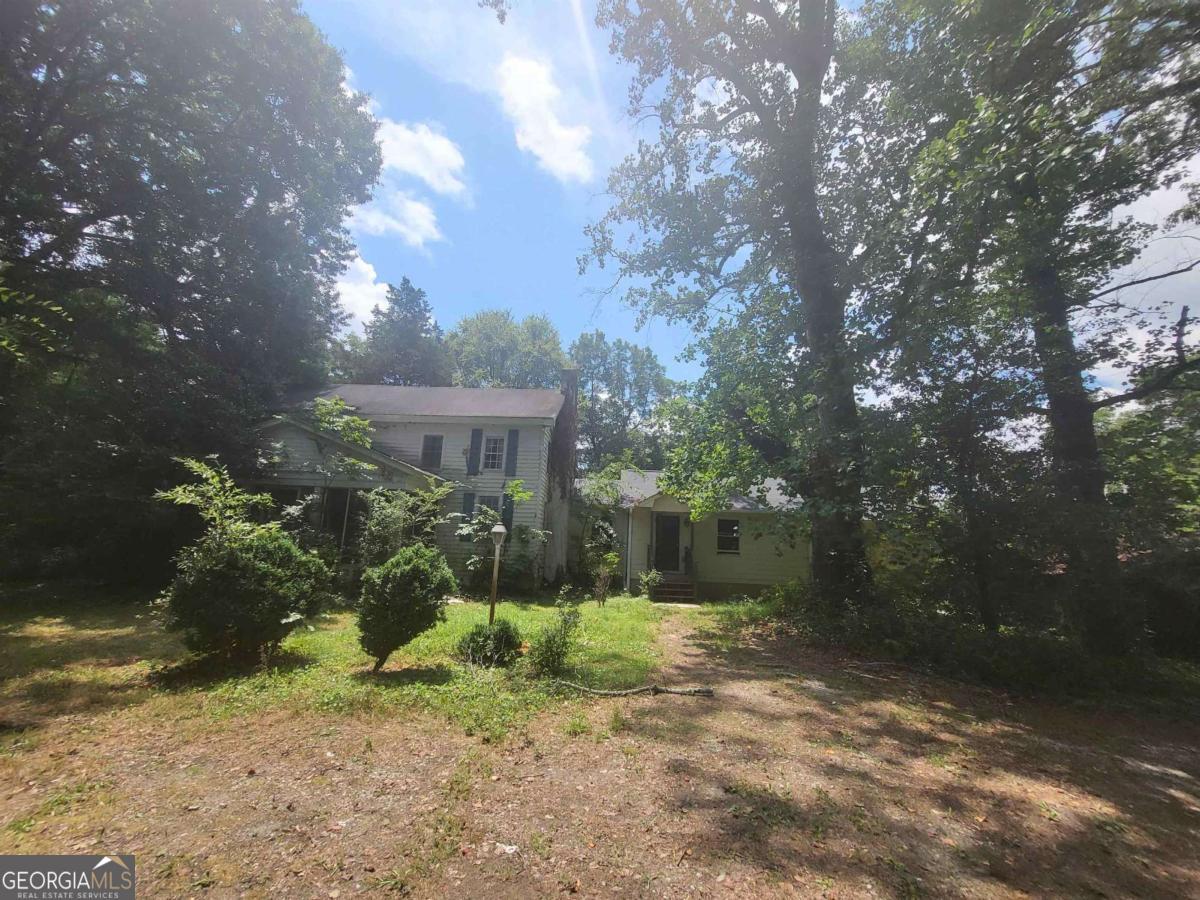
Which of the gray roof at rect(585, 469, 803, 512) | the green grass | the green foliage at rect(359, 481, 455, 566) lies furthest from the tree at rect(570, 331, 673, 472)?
the green grass

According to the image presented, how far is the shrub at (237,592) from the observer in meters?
5.81

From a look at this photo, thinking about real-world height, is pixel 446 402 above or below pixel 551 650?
above

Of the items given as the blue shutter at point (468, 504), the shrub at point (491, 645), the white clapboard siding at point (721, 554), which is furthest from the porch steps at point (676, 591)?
the shrub at point (491, 645)

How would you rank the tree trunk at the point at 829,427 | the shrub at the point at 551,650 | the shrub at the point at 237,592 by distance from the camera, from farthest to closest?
the tree trunk at the point at 829,427 → the shrub at the point at 551,650 → the shrub at the point at 237,592

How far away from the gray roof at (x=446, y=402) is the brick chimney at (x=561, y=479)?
0.95 m

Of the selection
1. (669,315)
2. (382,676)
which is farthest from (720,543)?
(382,676)

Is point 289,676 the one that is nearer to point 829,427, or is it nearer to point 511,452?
point 829,427

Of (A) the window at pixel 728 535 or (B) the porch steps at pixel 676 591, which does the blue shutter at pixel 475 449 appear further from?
(A) the window at pixel 728 535

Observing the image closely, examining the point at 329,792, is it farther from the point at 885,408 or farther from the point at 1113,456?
the point at 1113,456

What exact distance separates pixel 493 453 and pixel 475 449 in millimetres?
620

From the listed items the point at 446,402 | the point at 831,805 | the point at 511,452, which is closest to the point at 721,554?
the point at 511,452

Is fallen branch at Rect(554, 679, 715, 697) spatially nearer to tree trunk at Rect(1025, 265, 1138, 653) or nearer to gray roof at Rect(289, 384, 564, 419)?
tree trunk at Rect(1025, 265, 1138, 653)

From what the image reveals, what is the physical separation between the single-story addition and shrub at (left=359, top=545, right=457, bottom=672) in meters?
11.1

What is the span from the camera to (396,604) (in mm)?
6105
